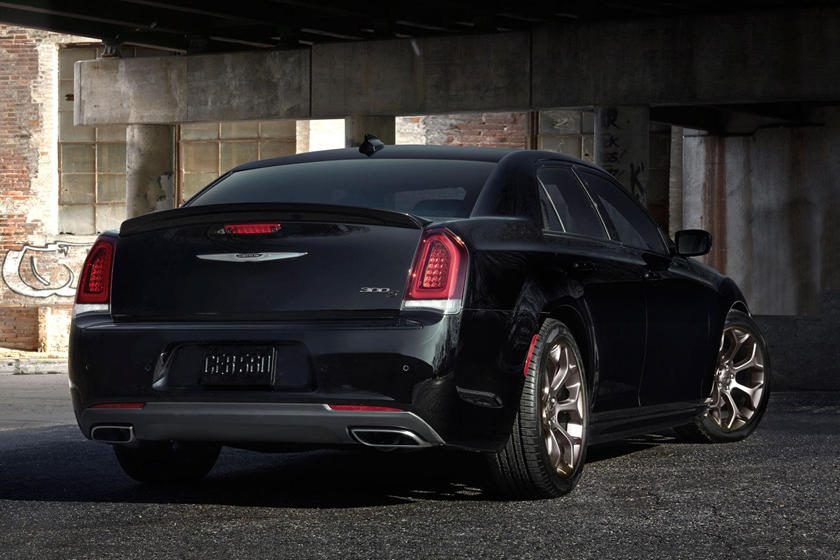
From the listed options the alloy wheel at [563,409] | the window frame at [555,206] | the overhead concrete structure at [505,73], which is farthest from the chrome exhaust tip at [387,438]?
the overhead concrete structure at [505,73]

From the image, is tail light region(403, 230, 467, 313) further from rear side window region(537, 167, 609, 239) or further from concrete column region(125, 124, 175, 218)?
concrete column region(125, 124, 175, 218)

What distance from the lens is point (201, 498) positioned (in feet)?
22.8

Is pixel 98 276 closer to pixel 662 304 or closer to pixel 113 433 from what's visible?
pixel 113 433

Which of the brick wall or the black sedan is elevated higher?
the black sedan

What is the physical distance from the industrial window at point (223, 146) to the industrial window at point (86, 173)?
1247 millimetres

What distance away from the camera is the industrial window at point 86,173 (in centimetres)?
3028

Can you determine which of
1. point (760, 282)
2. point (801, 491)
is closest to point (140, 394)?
point (801, 491)

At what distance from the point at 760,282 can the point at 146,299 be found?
65.4 ft

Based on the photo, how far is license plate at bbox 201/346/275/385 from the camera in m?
6.22

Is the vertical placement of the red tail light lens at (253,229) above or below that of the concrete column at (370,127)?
below

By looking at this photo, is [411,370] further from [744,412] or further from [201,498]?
[744,412]

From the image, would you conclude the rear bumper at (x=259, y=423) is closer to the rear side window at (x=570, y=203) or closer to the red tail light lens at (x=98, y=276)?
the red tail light lens at (x=98, y=276)

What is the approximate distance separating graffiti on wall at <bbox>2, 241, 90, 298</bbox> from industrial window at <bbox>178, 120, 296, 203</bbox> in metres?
2.35

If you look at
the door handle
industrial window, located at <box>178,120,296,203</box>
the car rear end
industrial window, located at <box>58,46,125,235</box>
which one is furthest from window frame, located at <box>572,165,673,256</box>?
industrial window, located at <box>58,46,125,235</box>
